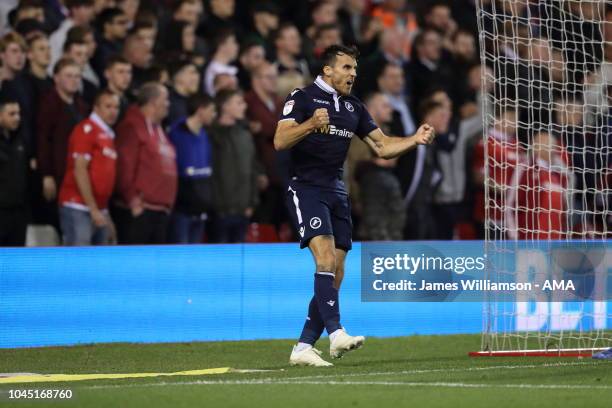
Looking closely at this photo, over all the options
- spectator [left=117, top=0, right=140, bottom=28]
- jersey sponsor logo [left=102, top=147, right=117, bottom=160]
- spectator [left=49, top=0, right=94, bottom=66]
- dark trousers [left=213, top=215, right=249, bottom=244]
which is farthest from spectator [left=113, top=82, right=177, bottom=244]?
spectator [left=117, top=0, right=140, bottom=28]

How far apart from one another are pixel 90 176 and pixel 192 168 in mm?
1480

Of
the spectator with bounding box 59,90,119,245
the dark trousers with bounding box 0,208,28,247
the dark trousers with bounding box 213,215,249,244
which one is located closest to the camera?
the dark trousers with bounding box 0,208,28,247

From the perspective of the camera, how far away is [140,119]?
15.5 m

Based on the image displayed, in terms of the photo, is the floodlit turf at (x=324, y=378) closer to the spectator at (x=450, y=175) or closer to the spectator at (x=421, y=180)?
the spectator at (x=421, y=180)

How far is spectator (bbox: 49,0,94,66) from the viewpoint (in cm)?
1644

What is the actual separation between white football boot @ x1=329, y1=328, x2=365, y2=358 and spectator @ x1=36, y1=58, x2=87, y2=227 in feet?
17.2

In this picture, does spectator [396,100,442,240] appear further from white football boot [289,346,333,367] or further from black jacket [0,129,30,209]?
white football boot [289,346,333,367]

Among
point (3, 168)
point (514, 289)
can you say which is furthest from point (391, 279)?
point (3, 168)

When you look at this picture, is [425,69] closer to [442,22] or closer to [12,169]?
[442,22]

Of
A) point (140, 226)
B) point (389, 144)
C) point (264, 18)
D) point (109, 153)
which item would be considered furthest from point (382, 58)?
point (389, 144)

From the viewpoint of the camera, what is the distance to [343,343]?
1076 cm

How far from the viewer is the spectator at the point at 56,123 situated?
49.4 feet

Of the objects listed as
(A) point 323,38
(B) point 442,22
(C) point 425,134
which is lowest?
(C) point 425,134

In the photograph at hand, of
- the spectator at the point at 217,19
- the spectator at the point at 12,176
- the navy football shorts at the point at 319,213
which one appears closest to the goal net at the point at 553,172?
the navy football shorts at the point at 319,213
